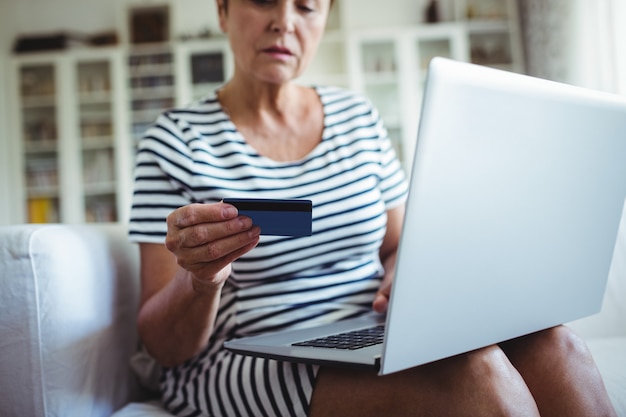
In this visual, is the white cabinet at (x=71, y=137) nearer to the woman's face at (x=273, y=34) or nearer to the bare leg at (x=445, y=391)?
the woman's face at (x=273, y=34)

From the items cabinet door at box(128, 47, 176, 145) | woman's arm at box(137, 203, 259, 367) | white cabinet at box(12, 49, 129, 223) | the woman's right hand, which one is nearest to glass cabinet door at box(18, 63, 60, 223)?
white cabinet at box(12, 49, 129, 223)

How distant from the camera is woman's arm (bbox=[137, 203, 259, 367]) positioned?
1.87 ft

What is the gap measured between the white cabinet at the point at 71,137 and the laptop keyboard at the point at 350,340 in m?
3.74

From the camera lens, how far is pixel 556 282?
0.61 metres

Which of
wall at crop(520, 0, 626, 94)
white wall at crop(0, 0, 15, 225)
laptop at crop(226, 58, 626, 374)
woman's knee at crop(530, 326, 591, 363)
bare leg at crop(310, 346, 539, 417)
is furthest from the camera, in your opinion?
white wall at crop(0, 0, 15, 225)

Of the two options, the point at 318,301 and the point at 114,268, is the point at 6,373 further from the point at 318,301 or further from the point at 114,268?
the point at 318,301

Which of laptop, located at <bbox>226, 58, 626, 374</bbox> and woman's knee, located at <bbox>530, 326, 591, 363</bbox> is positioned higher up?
laptop, located at <bbox>226, 58, 626, 374</bbox>

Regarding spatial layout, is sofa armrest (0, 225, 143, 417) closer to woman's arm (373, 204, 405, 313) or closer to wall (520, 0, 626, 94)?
woman's arm (373, 204, 405, 313)

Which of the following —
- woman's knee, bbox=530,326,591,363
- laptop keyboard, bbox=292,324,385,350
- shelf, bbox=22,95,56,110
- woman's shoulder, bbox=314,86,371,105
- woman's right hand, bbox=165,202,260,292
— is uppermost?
shelf, bbox=22,95,56,110

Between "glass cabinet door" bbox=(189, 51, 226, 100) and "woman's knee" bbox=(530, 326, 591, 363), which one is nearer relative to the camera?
"woman's knee" bbox=(530, 326, 591, 363)

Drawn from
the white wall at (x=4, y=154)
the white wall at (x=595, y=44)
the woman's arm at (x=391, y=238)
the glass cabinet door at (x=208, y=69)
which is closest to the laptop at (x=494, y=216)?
the woman's arm at (x=391, y=238)

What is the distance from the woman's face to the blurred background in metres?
3.15

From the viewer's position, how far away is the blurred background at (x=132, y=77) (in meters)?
4.07

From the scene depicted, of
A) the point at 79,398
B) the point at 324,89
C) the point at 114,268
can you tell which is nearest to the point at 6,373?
the point at 79,398
